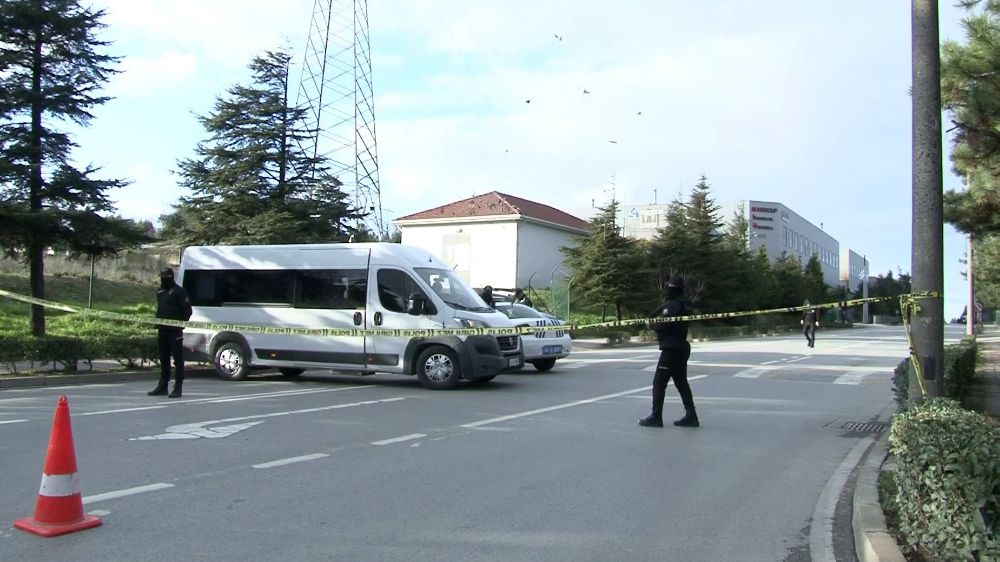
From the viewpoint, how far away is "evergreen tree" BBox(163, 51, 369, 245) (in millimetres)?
24984

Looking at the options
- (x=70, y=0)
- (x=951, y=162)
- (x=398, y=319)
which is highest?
(x=70, y=0)

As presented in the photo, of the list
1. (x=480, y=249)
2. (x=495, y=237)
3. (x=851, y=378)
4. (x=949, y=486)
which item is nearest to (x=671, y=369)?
(x=949, y=486)

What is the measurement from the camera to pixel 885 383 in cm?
1648

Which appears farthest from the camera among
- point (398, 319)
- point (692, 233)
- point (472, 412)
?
point (692, 233)

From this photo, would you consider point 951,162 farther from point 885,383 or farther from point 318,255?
point 318,255

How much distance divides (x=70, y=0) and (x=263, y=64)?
1094 centimetres

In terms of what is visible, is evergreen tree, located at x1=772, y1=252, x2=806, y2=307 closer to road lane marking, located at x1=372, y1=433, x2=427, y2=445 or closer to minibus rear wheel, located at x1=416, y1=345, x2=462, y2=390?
minibus rear wheel, located at x1=416, y1=345, x2=462, y2=390

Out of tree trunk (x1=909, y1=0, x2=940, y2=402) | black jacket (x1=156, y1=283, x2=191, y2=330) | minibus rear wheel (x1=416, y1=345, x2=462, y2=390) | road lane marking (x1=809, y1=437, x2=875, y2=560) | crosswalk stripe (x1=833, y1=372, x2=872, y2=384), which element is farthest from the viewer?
crosswalk stripe (x1=833, y1=372, x2=872, y2=384)

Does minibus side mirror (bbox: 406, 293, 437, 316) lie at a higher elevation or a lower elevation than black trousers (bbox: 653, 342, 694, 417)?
higher

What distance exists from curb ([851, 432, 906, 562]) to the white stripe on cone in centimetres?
499

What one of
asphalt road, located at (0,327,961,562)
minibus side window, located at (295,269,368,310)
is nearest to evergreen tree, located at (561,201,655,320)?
Result: minibus side window, located at (295,269,368,310)

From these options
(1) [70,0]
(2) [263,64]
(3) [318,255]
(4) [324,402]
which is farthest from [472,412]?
(2) [263,64]

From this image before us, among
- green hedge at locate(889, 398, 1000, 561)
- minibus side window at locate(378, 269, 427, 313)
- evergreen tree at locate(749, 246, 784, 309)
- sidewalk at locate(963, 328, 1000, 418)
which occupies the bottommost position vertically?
sidewalk at locate(963, 328, 1000, 418)

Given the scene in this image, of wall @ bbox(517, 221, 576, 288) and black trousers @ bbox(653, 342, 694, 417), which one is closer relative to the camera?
black trousers @ bbox(653, 342, 694, 417)
